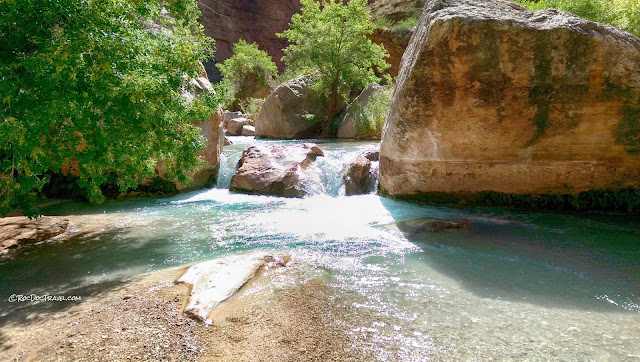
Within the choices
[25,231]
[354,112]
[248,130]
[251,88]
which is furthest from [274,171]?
[251,88]

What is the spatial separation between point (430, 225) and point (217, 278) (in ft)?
12.2

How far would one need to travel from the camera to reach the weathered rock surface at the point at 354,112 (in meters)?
16.9

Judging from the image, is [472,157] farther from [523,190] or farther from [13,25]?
[13,25]

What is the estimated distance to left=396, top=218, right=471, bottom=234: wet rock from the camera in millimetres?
6406

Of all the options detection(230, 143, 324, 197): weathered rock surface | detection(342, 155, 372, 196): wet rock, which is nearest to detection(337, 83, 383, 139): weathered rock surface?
detection(230, 143, 324, 197): weathered rock surface

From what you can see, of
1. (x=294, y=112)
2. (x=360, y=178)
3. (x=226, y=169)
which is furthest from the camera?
(x=294, y=112)

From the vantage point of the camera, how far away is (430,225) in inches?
256

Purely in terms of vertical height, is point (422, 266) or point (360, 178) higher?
point (360, 178)

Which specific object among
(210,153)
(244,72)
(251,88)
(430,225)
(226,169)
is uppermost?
(244,72)

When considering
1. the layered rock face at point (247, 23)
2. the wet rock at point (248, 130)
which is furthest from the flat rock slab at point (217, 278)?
the layered rock face at point (247, 23)

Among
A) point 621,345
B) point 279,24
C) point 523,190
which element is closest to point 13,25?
point 621,345

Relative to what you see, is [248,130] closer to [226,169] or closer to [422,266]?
[226,169]

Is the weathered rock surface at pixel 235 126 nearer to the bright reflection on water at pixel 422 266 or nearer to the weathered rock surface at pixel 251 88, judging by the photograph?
the weathered rock surface at pixel 251 88

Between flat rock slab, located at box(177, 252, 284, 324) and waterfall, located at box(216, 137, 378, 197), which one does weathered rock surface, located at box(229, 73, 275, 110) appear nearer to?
waterfall, located at box(216, 137, 378, 197)
